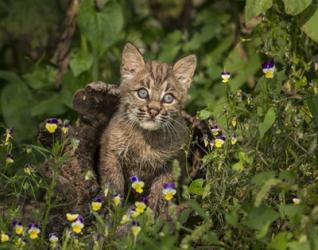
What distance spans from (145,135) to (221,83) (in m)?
1.83

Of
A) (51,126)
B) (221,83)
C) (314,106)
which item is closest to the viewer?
(314,106)

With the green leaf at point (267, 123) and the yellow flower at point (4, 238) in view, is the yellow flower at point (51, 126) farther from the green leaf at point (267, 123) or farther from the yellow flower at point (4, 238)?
the green leaf at point (267, 123)

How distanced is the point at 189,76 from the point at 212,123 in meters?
0.82

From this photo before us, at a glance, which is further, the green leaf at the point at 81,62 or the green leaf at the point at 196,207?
the green leaf at the point at 81,62

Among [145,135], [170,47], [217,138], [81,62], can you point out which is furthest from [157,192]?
[170,47]

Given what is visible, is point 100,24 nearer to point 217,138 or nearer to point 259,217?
point 217,138

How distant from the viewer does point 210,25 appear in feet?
32.2

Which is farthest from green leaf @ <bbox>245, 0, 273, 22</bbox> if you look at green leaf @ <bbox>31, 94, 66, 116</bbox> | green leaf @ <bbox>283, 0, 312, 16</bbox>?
green leaf @ <bbox>31, 94, 66, 116</bbox>

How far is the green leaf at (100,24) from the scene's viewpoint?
26.5 ft

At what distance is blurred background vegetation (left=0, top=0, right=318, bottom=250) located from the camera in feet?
17.8

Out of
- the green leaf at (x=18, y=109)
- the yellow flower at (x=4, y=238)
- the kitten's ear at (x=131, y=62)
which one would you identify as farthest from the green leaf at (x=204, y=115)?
the green leaf at (x=18, y=109)

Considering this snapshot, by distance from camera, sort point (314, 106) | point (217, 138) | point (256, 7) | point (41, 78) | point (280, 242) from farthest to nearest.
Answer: point (41, 78), point (256, 7), point (217, 138), point (314, 106), point (280, 242)

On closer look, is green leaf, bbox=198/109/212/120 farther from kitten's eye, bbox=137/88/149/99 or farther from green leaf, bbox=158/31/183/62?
green leaf, bbox=158/31/183/62

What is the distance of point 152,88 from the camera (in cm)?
709
